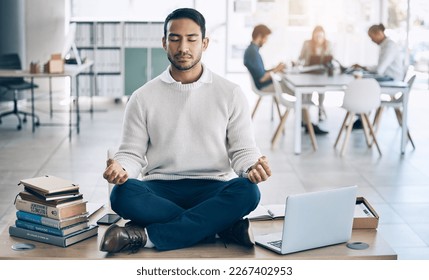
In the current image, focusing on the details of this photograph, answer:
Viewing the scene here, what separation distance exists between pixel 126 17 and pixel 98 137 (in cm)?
416

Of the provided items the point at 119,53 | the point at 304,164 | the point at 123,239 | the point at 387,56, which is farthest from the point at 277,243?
the point at 119,53

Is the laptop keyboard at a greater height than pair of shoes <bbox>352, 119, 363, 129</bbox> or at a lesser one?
greater

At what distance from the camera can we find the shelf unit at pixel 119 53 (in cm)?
1132

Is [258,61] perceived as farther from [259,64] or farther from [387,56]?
[387,56]

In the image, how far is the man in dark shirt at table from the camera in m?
9.10

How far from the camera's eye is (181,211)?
365cm

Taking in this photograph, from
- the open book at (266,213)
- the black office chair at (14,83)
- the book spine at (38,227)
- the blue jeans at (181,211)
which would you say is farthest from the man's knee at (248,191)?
the black office chair at (14,83)

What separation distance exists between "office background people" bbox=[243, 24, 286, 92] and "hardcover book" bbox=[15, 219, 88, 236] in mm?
5772

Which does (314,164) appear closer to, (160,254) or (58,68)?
(58,68)

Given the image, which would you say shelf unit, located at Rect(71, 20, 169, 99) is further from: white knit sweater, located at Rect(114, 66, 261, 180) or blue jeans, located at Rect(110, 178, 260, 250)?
blue jeans, located at Rect(110, 178, 260, 250)

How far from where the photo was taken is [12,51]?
35.7 feet

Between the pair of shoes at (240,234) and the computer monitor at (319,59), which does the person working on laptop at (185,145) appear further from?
the computer monitor at (319,59)

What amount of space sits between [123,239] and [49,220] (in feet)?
1.16

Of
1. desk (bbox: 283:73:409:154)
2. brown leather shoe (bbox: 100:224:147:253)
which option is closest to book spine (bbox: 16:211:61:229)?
brown leather shoe (bbox: 100:224:147:253)
